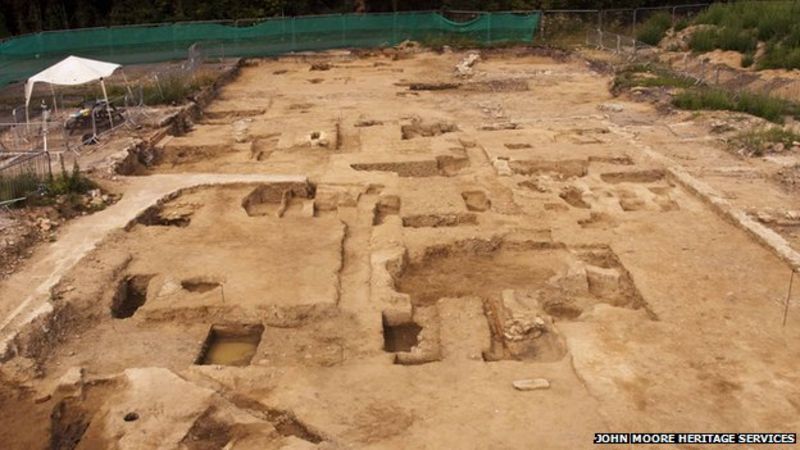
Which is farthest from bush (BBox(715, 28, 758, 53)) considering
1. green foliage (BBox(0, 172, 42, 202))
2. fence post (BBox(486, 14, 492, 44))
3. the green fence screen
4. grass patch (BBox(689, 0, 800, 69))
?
green foliage (BBox(0, 172, 42, 202))

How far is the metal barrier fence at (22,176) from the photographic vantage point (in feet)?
36.3

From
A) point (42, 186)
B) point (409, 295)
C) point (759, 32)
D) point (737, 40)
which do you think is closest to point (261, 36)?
point (737, 40)

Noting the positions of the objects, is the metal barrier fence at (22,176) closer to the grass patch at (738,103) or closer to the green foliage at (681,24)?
the grass patch at (738,103)

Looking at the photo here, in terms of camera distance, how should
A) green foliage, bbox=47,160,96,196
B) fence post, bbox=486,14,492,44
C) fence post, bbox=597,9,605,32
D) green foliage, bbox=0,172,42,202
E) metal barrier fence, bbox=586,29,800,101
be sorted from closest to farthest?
1. green foliage, bbox=0,172,42,202
2. green foliage, bbox=47,160,96,196
3. metal barrier fence, bbox=586,29,800,101
4. fence post, bbox=486,14,492,44
5. fence post, bbox=597,9,605,32

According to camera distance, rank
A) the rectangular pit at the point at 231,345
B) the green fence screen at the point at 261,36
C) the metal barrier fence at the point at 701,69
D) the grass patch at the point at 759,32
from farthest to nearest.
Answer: the green fence screen at the point at 261,36, the grass patch at the point at 759,32, the metal barrier fence at the point at 701,69, the rectangular pit at the point at 231,345

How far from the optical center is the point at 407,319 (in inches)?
336

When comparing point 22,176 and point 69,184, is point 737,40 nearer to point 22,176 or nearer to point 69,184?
point 69,184

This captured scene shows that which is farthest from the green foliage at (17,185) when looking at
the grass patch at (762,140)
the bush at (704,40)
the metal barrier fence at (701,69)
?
the bush at (704,40)

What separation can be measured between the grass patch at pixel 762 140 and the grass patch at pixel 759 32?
8652 millimetres

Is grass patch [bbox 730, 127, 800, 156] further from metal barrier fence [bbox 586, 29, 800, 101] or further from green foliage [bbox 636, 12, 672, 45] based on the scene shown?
green foliage [bbox 636, 12, 672, 45]

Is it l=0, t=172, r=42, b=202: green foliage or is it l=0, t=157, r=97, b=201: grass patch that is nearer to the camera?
l=0, t=172, r=42, b=202: green foliage

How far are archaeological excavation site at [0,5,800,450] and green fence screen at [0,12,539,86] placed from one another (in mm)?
12896

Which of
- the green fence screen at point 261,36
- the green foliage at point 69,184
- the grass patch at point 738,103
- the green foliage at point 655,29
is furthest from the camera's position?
the green foliage at point 655,29

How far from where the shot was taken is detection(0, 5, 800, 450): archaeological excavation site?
6.52 m
